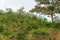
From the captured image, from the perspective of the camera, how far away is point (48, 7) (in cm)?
1511

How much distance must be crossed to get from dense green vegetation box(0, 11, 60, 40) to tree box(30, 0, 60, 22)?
1691 mm

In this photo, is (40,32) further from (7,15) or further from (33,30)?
(7,15)

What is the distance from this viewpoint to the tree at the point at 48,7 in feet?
48.4

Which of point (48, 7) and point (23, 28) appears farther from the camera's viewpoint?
point (48, 7)

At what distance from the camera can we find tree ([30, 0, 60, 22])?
48.4ft

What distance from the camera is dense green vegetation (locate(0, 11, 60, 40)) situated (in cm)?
1052

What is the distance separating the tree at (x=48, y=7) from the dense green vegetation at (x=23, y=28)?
1.69 metres

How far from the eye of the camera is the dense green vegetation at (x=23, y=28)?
10516 millimetres

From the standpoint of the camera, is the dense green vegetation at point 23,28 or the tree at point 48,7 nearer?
the dense green vegetation at point 23,28

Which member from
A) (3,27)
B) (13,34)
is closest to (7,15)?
(3,27)

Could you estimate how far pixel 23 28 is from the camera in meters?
11.2

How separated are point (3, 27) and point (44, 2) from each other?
466 cm

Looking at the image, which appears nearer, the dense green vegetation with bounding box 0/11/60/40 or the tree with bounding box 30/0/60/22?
the dense green vegetation with bounding box 0/11/60/40

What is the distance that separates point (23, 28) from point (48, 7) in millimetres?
4289
